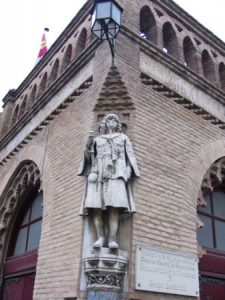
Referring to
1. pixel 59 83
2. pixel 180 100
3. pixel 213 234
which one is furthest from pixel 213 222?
pixel 59 83

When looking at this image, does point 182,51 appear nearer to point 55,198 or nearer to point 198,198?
point 198,198

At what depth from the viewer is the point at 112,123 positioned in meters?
5.44

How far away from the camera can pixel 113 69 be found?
5.97m

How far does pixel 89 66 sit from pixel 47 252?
3.41 meters

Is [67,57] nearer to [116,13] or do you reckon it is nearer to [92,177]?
[116,13]

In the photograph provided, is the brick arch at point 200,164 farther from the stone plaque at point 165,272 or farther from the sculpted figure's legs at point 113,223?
the sculpted figure's legs at point 113,223

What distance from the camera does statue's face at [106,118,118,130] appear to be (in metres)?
5.43

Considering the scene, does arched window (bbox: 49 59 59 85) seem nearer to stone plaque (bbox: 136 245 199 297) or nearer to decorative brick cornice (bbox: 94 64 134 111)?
decorative brick cornice (bbox: 94 64 134 111)

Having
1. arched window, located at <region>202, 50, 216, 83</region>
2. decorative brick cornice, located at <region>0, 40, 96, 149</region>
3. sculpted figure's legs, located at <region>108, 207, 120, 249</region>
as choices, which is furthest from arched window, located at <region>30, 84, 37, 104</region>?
sculpted figure's legs, located at <region>108, 207, 120, 249</region>

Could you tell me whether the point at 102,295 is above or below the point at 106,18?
below

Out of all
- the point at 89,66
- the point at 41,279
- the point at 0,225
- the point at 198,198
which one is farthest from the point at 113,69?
the point at 0,225

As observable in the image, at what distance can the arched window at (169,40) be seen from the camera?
7.69 meters

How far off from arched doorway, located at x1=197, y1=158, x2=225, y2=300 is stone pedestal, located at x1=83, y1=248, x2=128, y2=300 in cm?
217

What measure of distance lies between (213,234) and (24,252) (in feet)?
13.2
